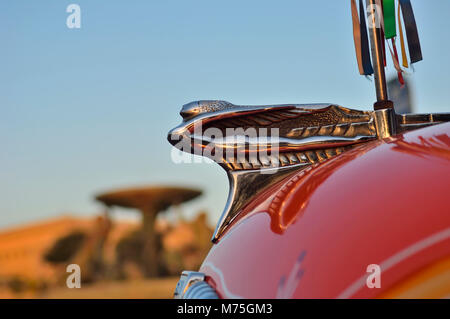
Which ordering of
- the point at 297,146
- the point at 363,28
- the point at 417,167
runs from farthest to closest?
the point at 363,28 < the point at 297,146 < the point at 417,167

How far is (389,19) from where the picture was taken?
188 centimetres

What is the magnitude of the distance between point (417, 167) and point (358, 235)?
0.26 m

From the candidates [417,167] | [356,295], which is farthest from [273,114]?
[356,295]

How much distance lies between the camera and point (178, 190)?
29250mm

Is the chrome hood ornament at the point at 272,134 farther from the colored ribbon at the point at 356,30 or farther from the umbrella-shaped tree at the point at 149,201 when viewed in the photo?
the umbrella-shaped tree at the point at 149,201

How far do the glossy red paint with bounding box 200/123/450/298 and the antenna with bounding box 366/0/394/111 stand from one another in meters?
0.21

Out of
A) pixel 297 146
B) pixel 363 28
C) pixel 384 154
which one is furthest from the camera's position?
pixel 363 28

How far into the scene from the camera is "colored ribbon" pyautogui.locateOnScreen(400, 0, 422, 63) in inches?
75.6

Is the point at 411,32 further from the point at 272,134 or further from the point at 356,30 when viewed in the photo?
the point at 272,134
